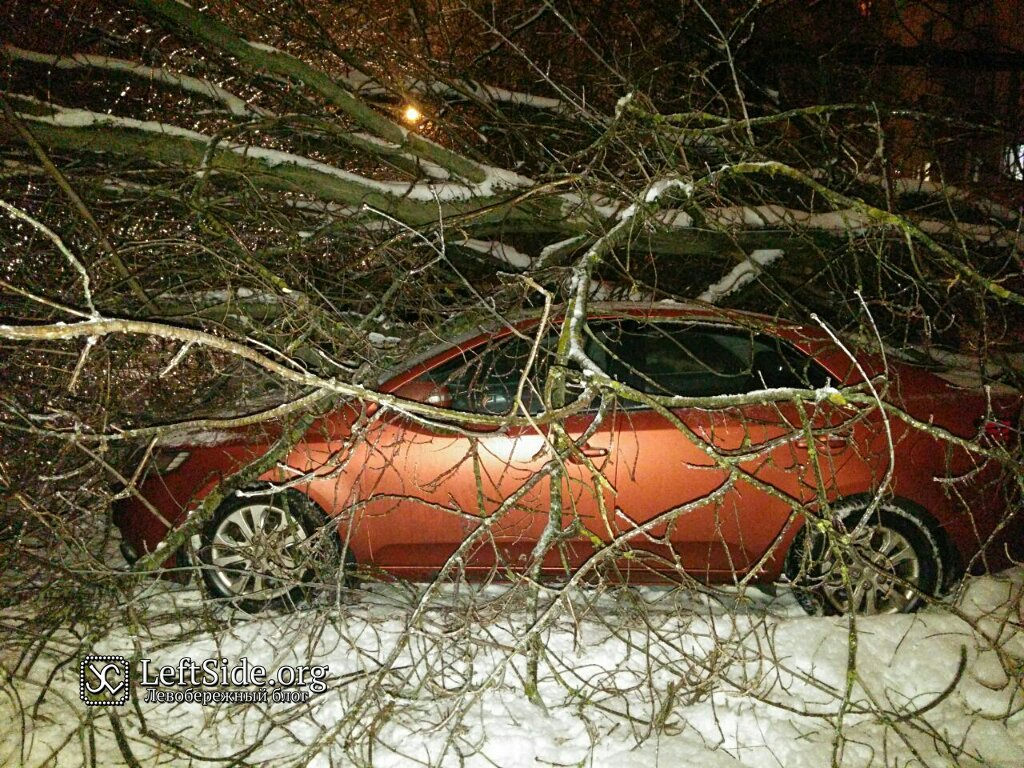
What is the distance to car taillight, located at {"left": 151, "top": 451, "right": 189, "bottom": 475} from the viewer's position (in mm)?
3854

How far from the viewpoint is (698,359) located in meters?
3.72

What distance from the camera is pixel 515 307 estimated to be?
402 centimetres

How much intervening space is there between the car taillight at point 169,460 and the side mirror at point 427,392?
1.24m

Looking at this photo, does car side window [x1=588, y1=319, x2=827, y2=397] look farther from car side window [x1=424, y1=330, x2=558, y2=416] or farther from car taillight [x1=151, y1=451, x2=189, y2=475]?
car taillight [x1=151, y1=451, x2=189, y2=475]

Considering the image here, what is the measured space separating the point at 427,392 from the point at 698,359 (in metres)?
1.43

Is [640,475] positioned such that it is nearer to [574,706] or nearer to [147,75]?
[574,706]

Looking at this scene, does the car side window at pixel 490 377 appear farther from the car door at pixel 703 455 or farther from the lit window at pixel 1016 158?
the lit window at pixel 1016 158

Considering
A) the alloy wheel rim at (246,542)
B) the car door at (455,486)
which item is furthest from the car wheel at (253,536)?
the car door at (455,486)

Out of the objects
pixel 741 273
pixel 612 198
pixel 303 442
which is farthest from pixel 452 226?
pixel 741 273

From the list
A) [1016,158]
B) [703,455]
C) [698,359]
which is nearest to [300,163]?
[698,359]

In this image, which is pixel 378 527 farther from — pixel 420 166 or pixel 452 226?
pixel 420 166

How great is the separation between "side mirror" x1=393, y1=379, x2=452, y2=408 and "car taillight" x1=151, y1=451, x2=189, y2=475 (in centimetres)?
124

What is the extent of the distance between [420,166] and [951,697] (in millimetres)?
4248

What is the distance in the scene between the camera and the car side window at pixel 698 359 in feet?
12.2
